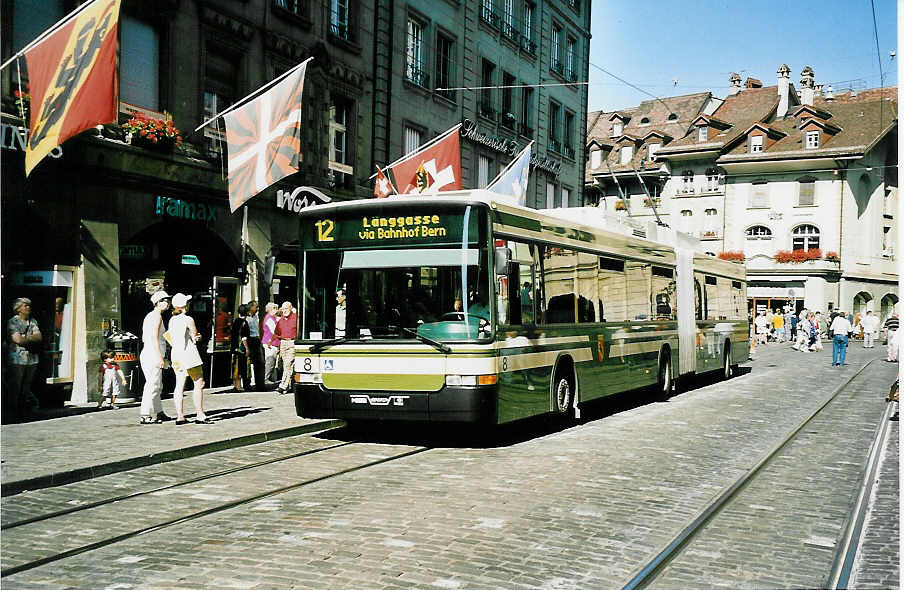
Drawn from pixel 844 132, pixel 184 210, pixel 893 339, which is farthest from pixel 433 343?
pixel 844 132

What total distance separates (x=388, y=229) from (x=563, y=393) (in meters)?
3.69

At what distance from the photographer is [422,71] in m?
26.7

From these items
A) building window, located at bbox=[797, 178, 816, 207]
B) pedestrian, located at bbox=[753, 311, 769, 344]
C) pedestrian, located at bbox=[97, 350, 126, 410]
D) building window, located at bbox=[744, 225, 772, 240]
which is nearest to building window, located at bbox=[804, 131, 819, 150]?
building window, located at bbox=[797, 178, 816, 207]

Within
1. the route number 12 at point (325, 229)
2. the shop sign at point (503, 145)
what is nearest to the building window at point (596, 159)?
the shop sign at point (503, 145)

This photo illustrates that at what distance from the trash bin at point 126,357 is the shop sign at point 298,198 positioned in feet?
16.6

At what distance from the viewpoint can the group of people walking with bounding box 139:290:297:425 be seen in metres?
12.5

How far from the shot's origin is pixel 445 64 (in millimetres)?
28203

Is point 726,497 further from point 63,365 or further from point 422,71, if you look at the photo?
point 422,71

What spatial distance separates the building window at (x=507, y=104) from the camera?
32062 mm

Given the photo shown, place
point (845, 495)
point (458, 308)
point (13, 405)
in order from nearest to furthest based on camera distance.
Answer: point (845, 495)
point (458, 308)
point (13, 405)

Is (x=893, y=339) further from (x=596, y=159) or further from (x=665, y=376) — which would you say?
(x=596, y=159)

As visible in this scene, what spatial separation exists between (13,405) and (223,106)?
8.19 m

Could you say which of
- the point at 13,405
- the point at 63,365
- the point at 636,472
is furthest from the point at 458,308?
the point at 63,365

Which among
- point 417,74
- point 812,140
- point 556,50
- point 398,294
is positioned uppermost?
point 812,140
